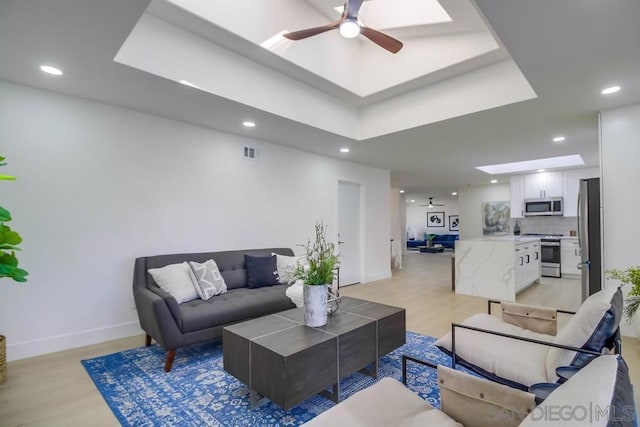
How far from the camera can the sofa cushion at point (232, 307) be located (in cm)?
282

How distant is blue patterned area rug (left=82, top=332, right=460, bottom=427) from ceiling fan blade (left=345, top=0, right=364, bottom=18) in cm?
292

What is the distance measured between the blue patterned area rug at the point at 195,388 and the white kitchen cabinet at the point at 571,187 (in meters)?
6.28

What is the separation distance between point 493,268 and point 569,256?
3289 mm

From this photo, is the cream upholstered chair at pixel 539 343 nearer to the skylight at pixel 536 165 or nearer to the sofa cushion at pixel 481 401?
the sofa cushion at pixel 481 401

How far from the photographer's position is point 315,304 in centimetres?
241

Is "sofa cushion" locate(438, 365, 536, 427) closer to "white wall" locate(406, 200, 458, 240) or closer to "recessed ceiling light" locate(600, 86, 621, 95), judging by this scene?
"recessed ceiling light" locate(600, 86, 621, 95)

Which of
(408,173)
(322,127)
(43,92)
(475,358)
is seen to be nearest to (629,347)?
(475,358)

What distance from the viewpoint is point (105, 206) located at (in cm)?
338

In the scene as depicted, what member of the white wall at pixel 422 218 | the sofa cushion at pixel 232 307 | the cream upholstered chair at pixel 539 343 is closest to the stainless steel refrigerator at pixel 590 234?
the cream upholstered chair at pixel 539 343

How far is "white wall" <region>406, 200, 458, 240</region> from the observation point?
623 inches

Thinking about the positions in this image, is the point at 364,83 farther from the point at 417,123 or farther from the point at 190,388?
the point at 190,388

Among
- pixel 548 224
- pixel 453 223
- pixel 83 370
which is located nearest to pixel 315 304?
pixel 83 370

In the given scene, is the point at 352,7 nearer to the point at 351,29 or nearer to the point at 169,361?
the point at 351,29

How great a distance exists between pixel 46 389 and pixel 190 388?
3.62ft
